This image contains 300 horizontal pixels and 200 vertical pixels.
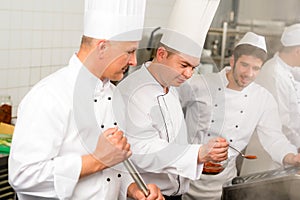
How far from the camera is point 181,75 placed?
1778 millimetres

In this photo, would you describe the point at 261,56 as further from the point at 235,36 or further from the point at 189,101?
the point at 235,36

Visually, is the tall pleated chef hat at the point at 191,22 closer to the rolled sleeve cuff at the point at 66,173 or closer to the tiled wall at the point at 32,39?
the rolled sleeve cuff at the point at 66,173

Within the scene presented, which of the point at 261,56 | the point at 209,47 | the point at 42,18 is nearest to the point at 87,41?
the point at 261,56

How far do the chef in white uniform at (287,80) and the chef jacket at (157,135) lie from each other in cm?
61

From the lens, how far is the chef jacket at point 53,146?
1.38 meters

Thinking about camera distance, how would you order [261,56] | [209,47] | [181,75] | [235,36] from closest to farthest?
[181,75] → [261,56] → [235,36] → [209,47]

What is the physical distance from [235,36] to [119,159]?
192 centimetres

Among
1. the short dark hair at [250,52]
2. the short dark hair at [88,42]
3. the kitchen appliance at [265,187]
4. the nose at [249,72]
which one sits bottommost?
the kitchen appliance at [265,187]

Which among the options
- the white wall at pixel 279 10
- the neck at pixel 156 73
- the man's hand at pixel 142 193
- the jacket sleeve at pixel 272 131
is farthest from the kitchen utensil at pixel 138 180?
the white wall at pixel 279 10

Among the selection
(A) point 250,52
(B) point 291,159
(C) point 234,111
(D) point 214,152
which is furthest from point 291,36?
(D) point 214,152

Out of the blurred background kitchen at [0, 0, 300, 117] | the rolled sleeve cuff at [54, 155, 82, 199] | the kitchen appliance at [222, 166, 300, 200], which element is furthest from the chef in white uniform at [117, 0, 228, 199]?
the blurred background kitchen at [0, 0, 300, 117]

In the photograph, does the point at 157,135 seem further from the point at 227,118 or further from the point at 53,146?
the point at 227,118

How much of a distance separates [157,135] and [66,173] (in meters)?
0.45

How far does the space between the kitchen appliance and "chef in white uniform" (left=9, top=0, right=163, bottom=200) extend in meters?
0.36
